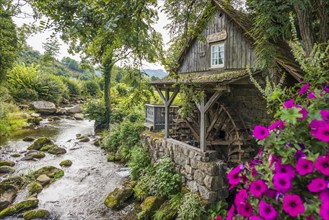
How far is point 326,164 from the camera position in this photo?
43.9 inches

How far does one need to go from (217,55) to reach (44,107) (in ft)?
56.0

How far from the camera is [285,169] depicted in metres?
1.24

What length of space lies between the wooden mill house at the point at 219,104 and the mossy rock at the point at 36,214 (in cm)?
353

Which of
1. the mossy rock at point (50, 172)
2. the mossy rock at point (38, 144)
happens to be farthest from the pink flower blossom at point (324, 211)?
the mossy rock at point (38, 144)

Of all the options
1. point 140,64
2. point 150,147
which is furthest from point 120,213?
point 140,64

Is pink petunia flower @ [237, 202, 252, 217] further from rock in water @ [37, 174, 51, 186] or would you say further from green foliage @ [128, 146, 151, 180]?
rock in water @ [37, 174, 51, 186]

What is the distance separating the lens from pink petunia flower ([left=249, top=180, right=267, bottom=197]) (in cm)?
A: 128

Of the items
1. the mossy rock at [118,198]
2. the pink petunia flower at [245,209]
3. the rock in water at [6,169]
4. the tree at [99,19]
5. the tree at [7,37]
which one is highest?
the tree at [7,37]

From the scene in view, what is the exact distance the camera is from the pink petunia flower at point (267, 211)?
1192mm

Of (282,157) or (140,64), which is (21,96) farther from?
(282,157)

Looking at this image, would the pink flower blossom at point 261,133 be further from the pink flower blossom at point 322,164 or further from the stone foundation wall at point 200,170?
the stone foundation wall at point 200,170

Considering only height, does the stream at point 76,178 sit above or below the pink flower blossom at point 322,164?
below

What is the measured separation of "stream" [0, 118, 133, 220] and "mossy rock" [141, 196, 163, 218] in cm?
61

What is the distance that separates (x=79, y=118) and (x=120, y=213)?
14830 millimetres
